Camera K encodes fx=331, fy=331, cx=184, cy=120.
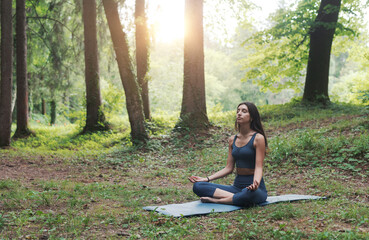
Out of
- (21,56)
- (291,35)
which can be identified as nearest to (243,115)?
(291,35)

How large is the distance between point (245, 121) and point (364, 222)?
203 centimetres

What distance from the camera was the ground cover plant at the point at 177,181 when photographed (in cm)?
373

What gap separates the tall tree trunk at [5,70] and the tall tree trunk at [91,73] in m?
3.47

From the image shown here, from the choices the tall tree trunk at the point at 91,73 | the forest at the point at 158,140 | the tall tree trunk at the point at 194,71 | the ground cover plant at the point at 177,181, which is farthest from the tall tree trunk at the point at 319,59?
the tall tree trunk at the point at 91,73

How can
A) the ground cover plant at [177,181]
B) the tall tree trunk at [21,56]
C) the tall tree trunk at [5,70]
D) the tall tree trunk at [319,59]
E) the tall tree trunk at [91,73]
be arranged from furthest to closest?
the tall tree trunk at [91,73]
the tall tree trunk at [319,59]
the tall tree trunk at [21,56]
the tall tree trunk at [5,70]
the ground cover plant at [177,181]

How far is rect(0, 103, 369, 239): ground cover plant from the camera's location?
12.3 ft

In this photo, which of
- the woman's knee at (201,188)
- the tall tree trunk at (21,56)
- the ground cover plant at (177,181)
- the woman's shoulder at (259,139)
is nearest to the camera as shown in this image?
the ground cover plant at (177,181)

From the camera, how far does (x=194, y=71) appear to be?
1210 centimetres

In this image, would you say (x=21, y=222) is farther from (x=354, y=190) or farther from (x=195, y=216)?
(x=354, y=190)

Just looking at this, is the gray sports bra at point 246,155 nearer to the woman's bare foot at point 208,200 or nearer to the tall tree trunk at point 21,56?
the woman's bare foot at point 208,200

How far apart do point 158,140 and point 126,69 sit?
103 inches

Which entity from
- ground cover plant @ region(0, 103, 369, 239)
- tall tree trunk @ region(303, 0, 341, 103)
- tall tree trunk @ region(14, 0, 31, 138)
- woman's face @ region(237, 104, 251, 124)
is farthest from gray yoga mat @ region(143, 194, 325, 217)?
tall tree trunk @ region(14, 0, 31, 138)

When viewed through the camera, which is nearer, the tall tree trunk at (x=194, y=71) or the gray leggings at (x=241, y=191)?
the gray leggings at (x=241, y=191)

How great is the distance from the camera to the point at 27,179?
7.07m
